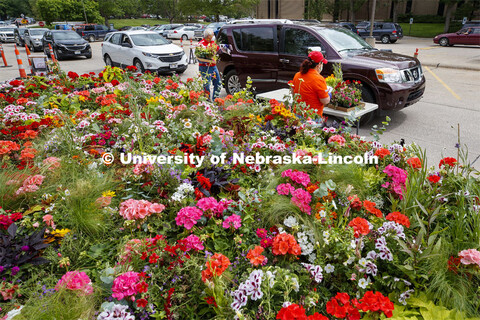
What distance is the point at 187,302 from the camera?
205 cm

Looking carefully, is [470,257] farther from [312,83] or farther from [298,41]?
[298,41]

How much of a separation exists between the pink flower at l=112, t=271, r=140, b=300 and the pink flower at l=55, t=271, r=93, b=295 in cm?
21

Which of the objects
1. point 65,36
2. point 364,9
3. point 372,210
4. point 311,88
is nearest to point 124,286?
point 372,210

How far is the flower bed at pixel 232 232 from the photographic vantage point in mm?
1979

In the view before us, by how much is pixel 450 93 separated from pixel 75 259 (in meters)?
10.5

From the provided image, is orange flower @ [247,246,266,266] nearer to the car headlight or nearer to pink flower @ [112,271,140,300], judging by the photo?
pink flower @ [112,271,140,300]

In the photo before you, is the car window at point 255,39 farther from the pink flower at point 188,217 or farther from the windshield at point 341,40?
the pink flower at point 188,217

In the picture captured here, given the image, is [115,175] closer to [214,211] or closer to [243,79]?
[214,211]

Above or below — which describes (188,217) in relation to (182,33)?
above

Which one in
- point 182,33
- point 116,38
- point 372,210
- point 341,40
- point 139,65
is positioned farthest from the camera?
point 182,33

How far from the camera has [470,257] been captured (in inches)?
77.7

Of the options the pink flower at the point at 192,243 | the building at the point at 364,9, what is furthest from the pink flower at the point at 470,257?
the building at the point at 364,9

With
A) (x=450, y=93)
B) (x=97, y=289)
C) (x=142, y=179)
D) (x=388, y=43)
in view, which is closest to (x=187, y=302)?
(x=97, y=289)

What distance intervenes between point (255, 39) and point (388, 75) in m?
3.48
